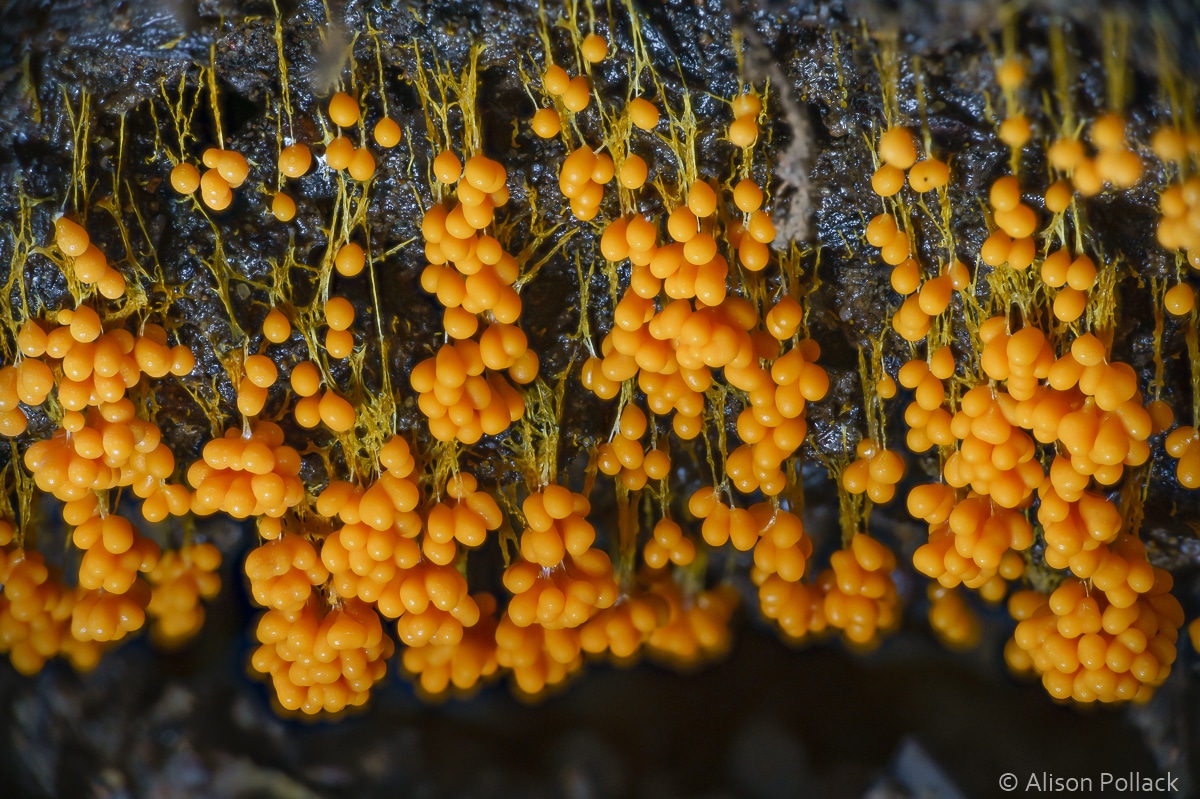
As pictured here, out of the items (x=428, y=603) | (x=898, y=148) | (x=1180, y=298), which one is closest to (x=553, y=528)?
(x=428, y=603)

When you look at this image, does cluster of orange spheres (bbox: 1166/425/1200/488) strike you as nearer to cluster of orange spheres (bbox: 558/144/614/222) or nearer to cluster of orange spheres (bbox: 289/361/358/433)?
cluster of orange spheres (bbox: 558/144/614/222)

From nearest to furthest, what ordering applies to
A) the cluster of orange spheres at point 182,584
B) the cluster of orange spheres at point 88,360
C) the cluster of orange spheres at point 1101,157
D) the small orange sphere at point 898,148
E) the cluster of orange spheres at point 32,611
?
the cluster of orange spheres at point 1101,157
the small orange sphere at point 898,148
the cluster of orange spheres at point 88,360
the cluster of orange spheres at point 32,611
the cluster of orange spheres at point 182,584

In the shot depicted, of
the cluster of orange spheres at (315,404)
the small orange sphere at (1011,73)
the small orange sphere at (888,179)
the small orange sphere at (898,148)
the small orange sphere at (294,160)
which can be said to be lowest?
the cluster of orange spheres at (315,404)

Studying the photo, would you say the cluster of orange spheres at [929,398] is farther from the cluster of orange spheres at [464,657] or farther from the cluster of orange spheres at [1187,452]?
the cluster of orange spheres at [464,657]

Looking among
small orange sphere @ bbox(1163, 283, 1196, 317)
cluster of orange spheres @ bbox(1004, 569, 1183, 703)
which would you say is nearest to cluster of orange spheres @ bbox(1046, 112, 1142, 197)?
small orange sphere @ bbox(1163, 283, 1196, 317)

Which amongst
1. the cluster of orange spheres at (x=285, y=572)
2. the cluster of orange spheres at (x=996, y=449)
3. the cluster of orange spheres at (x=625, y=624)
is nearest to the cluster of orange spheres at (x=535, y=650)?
the cluster of orange spheres at (x=625, y=624)

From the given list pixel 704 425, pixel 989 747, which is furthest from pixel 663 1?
pixel 989 747

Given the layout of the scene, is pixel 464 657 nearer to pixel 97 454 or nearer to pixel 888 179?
pixel 97 454
